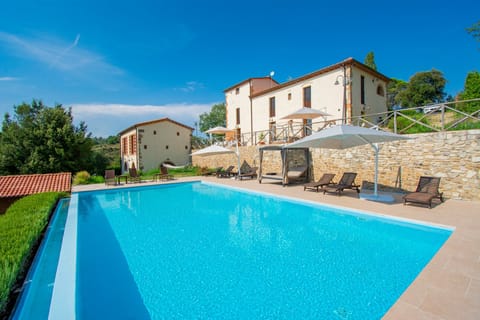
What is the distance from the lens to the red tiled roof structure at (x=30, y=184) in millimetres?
8164

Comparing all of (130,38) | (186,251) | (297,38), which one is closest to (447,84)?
(297,38)

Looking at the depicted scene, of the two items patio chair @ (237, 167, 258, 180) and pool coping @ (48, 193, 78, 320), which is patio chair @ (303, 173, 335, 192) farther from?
pool coping @ (48, 193, 78, 320)

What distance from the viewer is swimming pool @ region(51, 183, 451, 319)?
10.7 ft

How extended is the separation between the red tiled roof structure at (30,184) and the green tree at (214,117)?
37286 millimetres

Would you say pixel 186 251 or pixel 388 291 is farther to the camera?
pixel 186 251

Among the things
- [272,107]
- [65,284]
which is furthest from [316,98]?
[65,284]

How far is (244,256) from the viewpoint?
4.84 meters

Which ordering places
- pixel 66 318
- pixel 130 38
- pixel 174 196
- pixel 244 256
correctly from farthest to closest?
pixel 130 38, pixel 174 196, pixel 244 256, pixel 66 318

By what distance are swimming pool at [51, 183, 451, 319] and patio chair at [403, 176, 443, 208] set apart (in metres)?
1.56

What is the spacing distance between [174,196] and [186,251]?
684 cm

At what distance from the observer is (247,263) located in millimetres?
4531

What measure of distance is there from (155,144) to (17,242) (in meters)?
21.6

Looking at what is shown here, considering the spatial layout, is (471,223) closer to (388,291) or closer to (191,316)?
(388,291)

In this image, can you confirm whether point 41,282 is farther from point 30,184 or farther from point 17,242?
point 30,184
